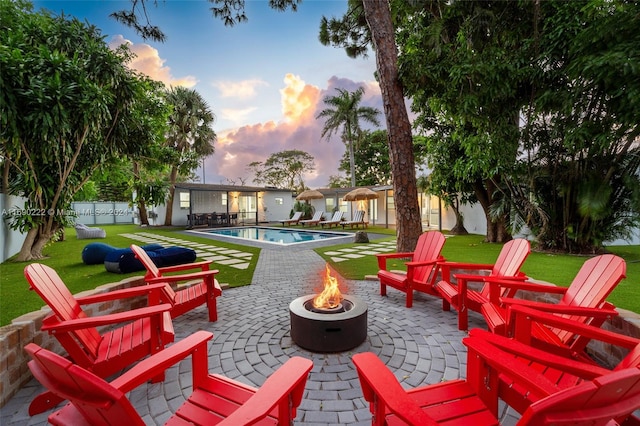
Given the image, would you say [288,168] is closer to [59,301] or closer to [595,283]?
[59,301]

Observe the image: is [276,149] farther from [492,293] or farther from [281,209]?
[492,293]

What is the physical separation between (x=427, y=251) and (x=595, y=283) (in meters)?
1.93

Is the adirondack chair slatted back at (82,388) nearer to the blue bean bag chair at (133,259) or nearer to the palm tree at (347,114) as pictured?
the blue bean bag chair at (133,259)

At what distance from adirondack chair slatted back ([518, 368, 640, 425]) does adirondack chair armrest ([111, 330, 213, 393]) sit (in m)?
1.53

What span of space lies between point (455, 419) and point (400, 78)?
5900 mm

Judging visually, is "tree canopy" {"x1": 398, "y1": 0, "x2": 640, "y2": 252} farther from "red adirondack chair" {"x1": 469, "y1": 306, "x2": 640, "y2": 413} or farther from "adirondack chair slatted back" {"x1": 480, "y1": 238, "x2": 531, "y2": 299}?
"red adirondack chair" {"x1": 469, "y1": 306, "x2": 640, "y2": 413}

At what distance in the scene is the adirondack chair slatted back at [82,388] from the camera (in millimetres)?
1014

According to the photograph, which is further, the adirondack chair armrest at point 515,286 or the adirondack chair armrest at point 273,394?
the adirondack chair armrest at point 515,286

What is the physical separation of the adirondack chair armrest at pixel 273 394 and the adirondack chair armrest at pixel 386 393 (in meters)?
0.30

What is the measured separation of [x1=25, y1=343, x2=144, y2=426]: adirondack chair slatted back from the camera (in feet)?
3.33

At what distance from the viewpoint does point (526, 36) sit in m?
6.68

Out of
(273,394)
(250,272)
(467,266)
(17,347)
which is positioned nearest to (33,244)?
(250,272)

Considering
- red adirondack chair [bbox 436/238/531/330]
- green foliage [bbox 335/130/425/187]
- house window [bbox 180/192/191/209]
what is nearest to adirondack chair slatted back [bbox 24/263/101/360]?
red adirondack chair [bbox 436/238/531/330]

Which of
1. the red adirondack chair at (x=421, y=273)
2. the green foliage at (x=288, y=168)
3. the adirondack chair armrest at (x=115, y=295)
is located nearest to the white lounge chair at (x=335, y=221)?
the red adirondack chair at (x=421, y=273)
